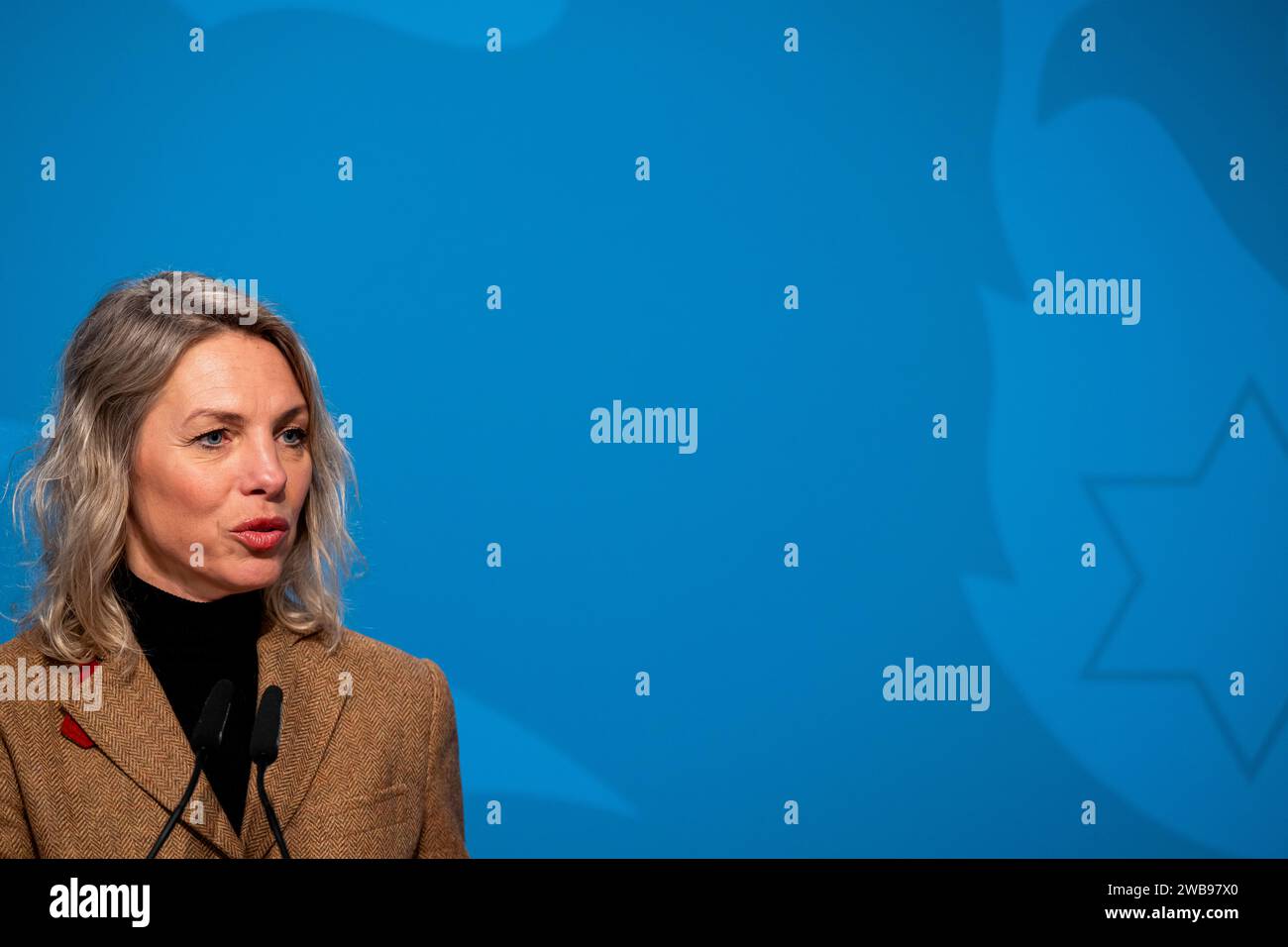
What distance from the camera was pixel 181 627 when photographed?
1521 millimetres

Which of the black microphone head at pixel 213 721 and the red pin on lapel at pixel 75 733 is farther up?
the black microphone head at pixel 213 721

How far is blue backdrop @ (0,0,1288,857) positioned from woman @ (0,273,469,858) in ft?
3.93

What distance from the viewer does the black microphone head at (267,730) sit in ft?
3.53

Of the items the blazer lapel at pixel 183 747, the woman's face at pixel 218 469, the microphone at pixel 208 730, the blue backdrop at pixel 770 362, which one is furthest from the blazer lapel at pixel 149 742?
the blue backdrop at pixel 770 362

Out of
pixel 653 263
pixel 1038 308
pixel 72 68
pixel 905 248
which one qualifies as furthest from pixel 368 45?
pixel 1038 308

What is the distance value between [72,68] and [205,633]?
73.0 inches

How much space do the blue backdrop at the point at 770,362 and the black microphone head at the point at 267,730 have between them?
167 cm

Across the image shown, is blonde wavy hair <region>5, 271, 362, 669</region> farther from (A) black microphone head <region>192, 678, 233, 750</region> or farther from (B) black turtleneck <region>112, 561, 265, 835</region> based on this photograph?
(A) black microphone head <region>192, 678, 233, 750</region>

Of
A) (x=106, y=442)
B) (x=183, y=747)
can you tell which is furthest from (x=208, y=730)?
(x=106, y=442)

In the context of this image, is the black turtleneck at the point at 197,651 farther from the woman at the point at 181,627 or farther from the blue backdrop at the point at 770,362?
the blue backdrop at the point at 770,362

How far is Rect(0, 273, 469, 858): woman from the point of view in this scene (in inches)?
54.7

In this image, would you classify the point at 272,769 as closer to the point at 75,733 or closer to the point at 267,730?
the point at 75,733

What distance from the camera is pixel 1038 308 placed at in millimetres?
3016

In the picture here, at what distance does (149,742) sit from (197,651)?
151mm
